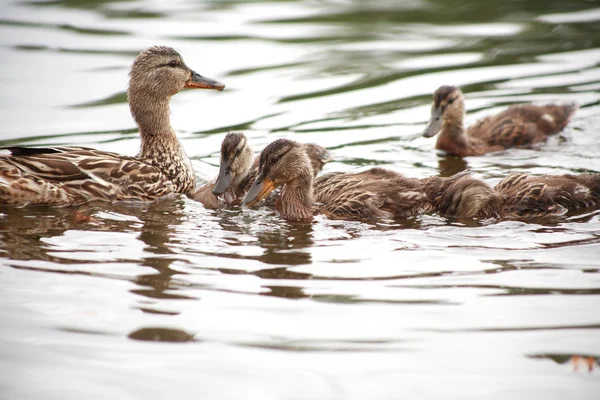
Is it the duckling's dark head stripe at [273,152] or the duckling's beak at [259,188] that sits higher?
the duckling's dark head stripe at [273,152]

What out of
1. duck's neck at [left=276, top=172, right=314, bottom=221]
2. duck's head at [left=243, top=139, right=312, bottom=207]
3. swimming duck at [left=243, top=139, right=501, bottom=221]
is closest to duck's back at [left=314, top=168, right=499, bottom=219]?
swimming duck at [left=243, top=139, right=501, bottom=221]

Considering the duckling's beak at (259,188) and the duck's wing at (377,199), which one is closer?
the duck's wing at (377,199)

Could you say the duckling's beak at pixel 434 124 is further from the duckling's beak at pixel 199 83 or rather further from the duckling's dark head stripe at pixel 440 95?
the duckling's beak at pixel 199 83

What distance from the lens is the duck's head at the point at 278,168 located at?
713cm

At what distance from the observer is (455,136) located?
8.99m

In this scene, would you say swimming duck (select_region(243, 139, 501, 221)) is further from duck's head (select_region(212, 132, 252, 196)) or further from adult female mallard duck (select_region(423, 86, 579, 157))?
adult female mallard duck (select_region(423, 86, 579, 157))

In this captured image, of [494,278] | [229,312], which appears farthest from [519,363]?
[229,312]

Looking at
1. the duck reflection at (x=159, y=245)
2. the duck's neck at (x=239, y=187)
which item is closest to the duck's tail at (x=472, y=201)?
the duck's neck at (x=239, y=187)

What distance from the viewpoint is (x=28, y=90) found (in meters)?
10.4

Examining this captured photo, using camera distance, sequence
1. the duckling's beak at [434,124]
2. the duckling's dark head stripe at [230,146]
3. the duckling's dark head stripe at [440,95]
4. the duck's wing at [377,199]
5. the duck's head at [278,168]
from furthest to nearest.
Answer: the duckling's dark head stripe at [440,95] < the duckling's beak at [434,124] < the duckling's dark head stripe at [230,146] < the duck's head at [278,168] < the duck's wing at [377,199]

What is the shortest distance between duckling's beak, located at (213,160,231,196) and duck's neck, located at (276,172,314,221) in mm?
520

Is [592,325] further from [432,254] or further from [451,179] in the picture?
[451,179]

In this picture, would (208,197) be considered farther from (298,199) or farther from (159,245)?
(159,245)

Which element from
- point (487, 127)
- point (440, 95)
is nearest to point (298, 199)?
point (440, 95)
